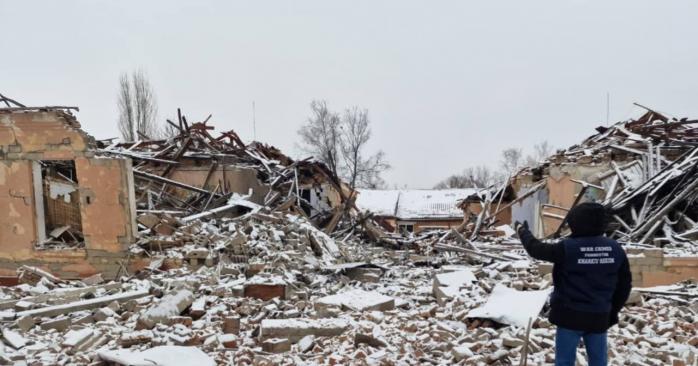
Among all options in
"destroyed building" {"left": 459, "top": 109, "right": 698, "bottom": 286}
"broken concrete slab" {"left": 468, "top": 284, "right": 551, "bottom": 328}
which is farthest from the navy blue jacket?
"destroyed building" {"left": 459, "top": 109, "right": 698, "bottom": 286}

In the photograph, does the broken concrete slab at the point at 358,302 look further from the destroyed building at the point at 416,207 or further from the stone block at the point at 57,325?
the destroyed building at the point at 416,207

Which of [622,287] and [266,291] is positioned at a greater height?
[622,287]

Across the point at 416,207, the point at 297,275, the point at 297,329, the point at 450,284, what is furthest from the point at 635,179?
the point at 416,207

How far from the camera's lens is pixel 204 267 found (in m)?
7.88

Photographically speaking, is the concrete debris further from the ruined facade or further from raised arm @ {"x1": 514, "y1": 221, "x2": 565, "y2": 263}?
raised arm @ {"x1": 514, "y1": 221, "x2": 565, "y2": 263}

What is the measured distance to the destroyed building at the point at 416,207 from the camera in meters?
28.6

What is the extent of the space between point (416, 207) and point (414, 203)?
3.03 ft

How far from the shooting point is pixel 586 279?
121 inches

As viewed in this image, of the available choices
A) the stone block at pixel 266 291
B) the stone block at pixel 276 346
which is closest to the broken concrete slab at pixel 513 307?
the stone block at pixel 276 346

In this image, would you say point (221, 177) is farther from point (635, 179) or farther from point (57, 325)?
point (635, 179)

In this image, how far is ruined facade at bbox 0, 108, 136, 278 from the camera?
7766 millimetres

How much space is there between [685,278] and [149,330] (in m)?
7.40

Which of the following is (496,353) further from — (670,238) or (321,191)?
(321,191)

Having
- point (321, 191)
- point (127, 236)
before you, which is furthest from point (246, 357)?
point (321, 191)
